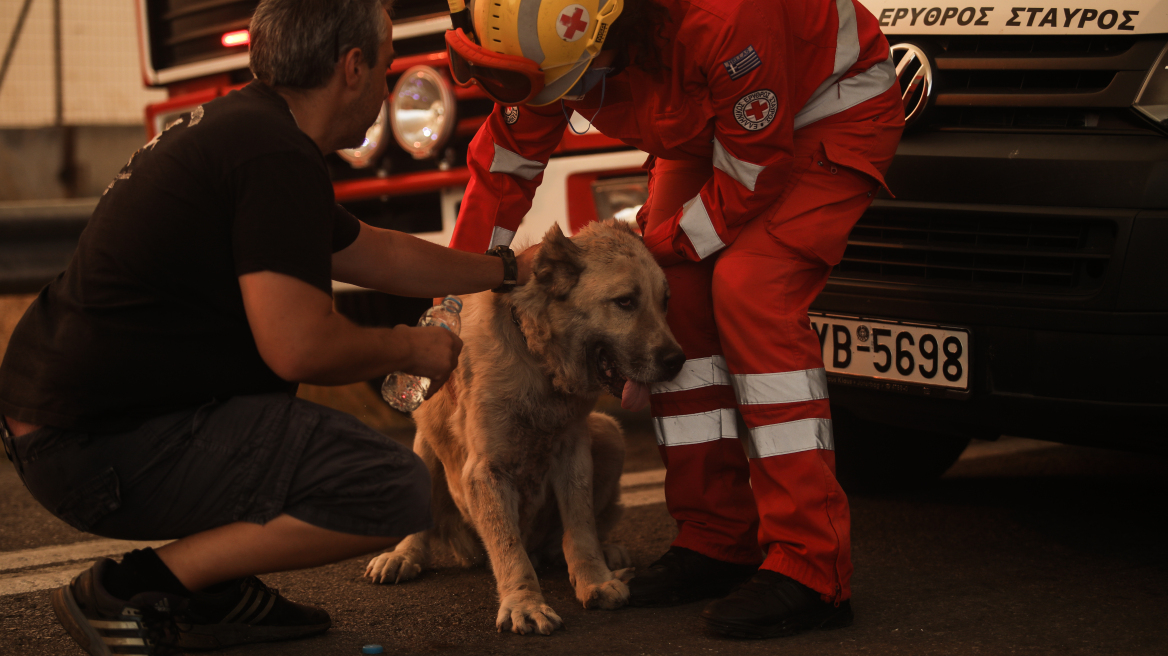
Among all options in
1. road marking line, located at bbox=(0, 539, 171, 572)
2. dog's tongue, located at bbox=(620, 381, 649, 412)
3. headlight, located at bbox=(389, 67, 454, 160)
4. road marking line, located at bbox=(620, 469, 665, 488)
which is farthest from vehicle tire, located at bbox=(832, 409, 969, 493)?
road marking line, located at bbox=(0, 539, 171, 572)

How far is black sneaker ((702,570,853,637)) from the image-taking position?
8.31 feet

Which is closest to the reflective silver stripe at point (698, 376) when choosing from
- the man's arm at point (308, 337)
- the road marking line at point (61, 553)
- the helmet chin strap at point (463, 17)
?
the man's arm at point (308, 337)

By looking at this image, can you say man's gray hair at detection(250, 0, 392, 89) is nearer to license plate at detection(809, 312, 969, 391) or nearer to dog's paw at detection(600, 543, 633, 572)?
license plate at detection(809, 312, 969, 391)

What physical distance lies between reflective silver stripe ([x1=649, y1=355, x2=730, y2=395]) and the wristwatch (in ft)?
1.63

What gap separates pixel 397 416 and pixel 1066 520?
3.40m

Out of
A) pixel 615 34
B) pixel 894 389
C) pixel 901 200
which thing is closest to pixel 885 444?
pixel 894 389

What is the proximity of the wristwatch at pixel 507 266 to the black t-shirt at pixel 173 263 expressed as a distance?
32.1 inches

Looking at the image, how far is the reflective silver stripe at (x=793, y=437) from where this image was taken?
2.59 metres

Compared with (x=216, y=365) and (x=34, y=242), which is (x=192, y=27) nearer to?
(x=34, y=242)

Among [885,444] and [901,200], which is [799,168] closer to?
[901,200]

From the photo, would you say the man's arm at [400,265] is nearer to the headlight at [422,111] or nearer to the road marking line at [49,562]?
the road marking line at [49,562]

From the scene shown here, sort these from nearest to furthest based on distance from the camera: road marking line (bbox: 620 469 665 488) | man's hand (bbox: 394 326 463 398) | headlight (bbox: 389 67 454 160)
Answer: man's hand (bbox: 394 326 463 398) < road marking line (bbox: 620 469 665 488) < headlight (bbox: 389 67 454 160)

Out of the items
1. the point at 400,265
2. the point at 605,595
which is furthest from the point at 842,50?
the point at 605,595

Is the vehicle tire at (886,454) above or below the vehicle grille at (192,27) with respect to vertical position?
below
